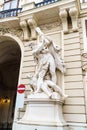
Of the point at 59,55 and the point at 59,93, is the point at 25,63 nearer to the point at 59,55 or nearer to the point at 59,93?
the point at 59,55

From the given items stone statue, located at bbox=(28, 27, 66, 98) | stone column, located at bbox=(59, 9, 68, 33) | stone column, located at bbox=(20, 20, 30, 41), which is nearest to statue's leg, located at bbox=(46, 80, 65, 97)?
stone statue, located at bbox=(28, 27, 66, 98)

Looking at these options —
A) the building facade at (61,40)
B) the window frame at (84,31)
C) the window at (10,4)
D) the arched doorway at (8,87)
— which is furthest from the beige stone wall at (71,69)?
the arched doorway at (8,87)

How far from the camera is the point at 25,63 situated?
26.3ft

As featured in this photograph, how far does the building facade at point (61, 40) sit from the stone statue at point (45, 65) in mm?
445

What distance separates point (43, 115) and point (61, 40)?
3.97 m

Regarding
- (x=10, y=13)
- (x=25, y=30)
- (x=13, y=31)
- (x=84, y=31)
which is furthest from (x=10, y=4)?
(x=84, y=31)

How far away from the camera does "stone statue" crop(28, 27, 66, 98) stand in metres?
6.41

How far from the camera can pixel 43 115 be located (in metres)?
5.70

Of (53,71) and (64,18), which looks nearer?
(53,71)

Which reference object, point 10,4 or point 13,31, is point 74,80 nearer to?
point 13,31

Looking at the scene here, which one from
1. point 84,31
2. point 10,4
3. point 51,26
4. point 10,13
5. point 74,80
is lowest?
point 74,80

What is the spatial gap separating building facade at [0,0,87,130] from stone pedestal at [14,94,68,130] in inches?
1.5

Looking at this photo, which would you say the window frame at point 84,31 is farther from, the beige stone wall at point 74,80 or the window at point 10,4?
the window at point 10,4

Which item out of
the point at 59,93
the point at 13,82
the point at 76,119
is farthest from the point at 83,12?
the point at 13,82
